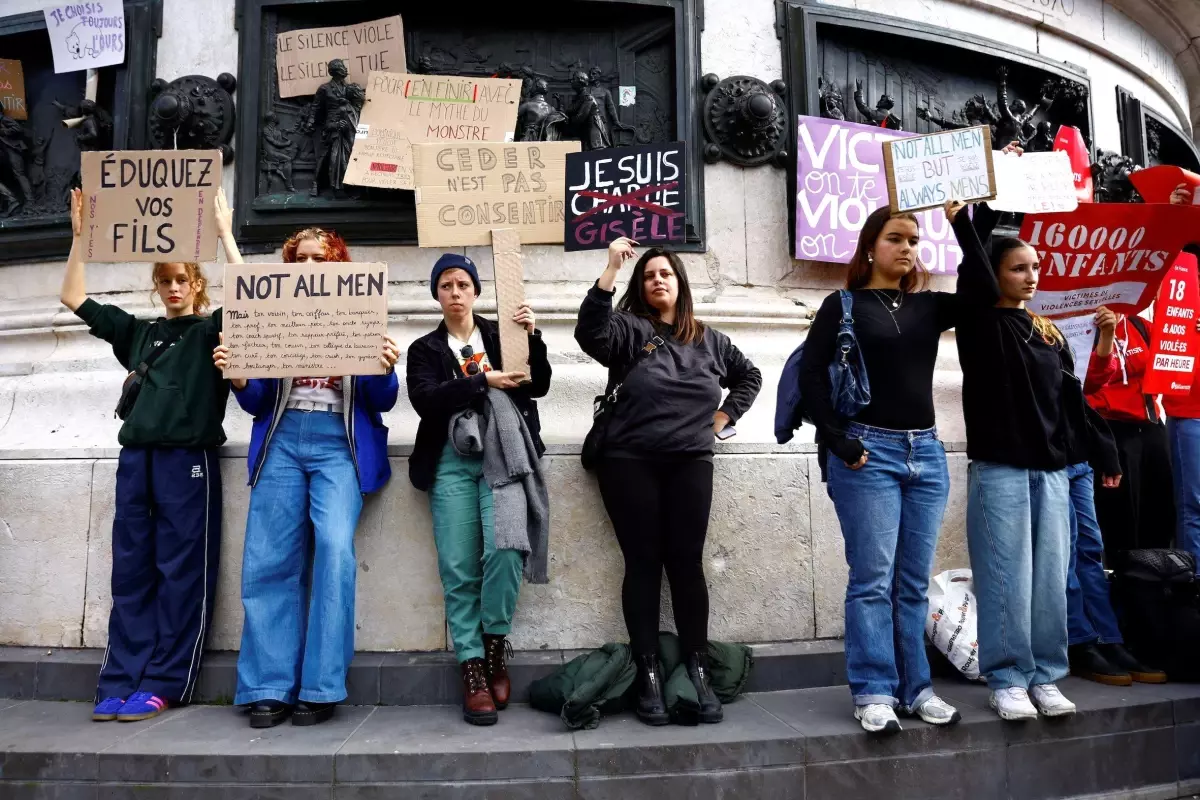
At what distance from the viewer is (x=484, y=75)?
18.0ft

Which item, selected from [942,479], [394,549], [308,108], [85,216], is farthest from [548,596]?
[308,108]

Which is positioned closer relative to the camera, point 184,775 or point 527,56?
point 184,775

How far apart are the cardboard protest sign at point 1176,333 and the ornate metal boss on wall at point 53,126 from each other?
6.23 metres

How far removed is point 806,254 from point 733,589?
224 cm

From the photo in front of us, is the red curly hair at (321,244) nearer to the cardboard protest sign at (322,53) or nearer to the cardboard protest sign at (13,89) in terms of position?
the cardboard protest sign at (322,53)

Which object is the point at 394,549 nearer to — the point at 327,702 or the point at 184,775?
the point at 327,702

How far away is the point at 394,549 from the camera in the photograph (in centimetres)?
434

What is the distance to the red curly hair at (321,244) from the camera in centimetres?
413

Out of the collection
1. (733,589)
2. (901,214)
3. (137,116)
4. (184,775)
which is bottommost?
(184,775)

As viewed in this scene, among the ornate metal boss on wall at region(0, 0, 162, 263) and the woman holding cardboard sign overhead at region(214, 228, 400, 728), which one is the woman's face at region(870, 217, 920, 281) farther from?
the ornate metal boss on wall at region(0, 0, 162, 263)

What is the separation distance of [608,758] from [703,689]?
57 centimetres

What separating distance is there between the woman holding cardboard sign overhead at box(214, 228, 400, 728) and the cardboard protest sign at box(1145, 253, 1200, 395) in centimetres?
424

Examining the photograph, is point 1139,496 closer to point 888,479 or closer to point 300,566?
point 888,479

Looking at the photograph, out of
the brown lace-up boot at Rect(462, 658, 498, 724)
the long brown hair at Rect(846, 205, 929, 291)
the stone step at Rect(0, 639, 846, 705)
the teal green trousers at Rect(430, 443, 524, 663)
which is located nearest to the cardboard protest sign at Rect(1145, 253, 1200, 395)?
the long brown hair at Rect(846, 205, 929, 291)
